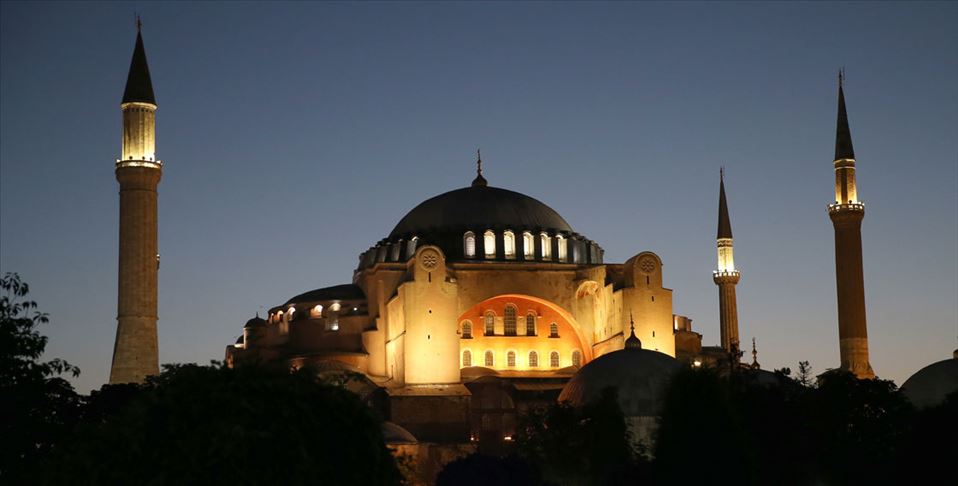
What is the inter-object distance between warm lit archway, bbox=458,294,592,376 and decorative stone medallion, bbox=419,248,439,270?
157 inches

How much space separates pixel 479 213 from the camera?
190ft

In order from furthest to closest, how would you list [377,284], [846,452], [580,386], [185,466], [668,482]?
[377,284] → [580,386] → [846,452] → [668,482] → [185,466]

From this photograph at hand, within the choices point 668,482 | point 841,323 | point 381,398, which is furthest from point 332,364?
point 668,482

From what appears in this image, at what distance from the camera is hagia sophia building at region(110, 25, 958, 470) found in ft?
156

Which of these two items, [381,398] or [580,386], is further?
[381,398]

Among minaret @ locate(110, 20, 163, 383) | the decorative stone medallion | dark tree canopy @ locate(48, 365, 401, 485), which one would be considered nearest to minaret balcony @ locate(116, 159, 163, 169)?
minaret @ locate(110, 20, 163, 383)

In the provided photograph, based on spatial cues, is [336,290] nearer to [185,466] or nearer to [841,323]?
[841,323]

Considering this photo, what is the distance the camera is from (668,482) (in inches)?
1089

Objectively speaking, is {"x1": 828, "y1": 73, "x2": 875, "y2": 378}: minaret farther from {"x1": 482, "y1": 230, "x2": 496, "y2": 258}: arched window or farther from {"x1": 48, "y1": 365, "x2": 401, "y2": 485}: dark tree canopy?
{"x1": 48, "y1": 365, "x2": 401, "y2": 485}: dark tree canopy

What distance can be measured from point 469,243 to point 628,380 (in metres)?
13.2

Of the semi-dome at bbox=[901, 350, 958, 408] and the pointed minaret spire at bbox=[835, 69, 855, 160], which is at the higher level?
the pointed minaret spire at bbox=[835, 69, 855, 160]

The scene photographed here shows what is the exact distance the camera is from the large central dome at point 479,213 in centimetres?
5738

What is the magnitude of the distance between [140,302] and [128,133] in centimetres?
549

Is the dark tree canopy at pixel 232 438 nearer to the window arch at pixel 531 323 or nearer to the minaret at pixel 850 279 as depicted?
the window arch at pixel 531 323
